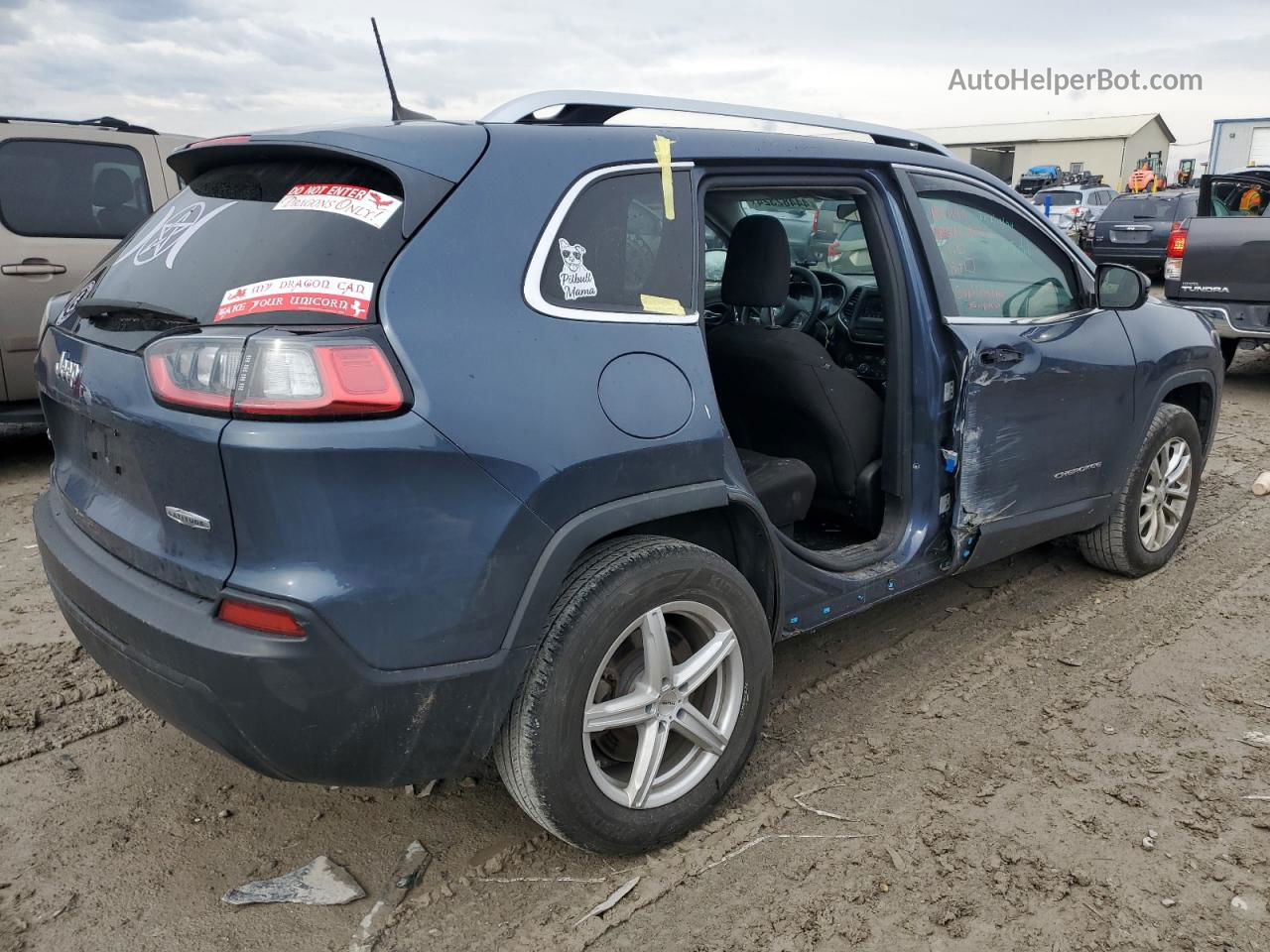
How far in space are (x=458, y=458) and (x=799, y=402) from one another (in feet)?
5.69

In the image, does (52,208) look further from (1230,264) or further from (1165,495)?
(1230,264)

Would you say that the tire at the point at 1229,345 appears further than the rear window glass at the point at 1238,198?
No

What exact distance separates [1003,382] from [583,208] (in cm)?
165

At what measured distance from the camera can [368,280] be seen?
2.01 m

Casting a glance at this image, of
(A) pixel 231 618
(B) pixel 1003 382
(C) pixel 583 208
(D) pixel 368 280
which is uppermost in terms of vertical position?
(C) pixel 583 208

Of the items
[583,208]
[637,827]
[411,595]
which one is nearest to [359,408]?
[411,595]

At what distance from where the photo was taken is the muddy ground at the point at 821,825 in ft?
7.39

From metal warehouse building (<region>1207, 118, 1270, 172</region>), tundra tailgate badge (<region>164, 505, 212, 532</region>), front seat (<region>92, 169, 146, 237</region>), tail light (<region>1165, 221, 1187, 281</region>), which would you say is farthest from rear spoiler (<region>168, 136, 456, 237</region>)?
metal warehouse building (<region>1207, 118, 1270, 172</region>)

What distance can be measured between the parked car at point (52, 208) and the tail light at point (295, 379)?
4.42 metres

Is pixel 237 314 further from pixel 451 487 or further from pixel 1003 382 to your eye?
pixel 1003 382

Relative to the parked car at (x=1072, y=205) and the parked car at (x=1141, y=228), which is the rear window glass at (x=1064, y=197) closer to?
the parked car at (x=1072, y=205)

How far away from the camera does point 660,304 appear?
2.44 metres

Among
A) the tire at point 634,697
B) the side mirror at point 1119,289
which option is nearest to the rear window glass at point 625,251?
the tire at point 634,697

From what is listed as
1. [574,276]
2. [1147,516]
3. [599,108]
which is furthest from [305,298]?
[1147,516]
